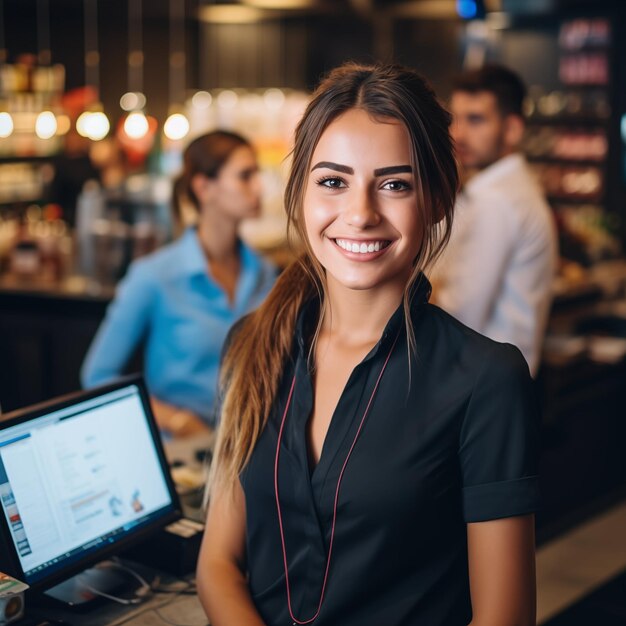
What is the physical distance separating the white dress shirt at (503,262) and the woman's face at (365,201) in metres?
2.06

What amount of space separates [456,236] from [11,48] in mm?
7918

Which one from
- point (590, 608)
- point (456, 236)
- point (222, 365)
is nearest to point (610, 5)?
point (456, 236)

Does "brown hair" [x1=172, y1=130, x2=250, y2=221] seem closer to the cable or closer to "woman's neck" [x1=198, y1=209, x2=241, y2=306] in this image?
"woman's neck" [x1=198, y1=209, x2=241, y2=306]

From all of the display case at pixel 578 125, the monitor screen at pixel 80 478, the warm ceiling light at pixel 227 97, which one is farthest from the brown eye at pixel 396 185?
the warm ceiling light at pixel 227 97

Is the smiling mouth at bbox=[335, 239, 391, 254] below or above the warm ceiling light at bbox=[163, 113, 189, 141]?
below

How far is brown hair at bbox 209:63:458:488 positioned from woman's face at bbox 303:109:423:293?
0.02m

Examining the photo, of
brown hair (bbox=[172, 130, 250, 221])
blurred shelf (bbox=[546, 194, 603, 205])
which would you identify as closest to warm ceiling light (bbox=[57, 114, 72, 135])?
blurred shelf (bbox=[546, 194, 603, 205])

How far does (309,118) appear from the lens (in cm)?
163

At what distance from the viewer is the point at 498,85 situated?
382cm

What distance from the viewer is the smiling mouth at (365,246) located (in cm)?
153

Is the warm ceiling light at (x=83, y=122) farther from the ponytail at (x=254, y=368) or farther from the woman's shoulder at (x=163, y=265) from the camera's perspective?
the ponytail at (x=254, y=368)

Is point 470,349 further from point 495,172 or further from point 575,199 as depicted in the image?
point 575,199

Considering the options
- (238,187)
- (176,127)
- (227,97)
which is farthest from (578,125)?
(238,187)

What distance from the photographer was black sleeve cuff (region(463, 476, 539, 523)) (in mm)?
1484
